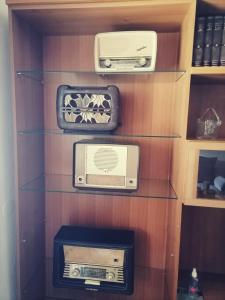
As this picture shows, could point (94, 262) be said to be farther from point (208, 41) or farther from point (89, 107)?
point (208, 41)

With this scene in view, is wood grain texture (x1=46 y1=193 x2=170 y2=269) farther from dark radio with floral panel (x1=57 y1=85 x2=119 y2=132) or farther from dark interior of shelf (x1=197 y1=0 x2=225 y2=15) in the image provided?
dark interior of shelf (x1=197 y1=0 x2=225 y2=15)

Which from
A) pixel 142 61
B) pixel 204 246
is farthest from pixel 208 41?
pixel 204 246

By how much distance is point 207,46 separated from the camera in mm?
1072

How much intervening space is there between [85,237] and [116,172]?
43 centimetres

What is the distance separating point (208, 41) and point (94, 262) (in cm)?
124

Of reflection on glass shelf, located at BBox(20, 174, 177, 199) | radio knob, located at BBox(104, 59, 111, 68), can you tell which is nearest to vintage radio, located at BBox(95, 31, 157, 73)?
radio knob, located at BBox(104, 59, 111, 68)

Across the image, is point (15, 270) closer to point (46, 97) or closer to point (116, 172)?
point (116, 172)

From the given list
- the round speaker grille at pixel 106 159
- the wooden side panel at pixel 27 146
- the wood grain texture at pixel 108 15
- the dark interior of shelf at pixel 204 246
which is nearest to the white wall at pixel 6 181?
the wooden side panel at pixel 27 146

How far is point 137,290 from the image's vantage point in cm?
156

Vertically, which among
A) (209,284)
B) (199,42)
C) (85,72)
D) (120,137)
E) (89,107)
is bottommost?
(209,284)

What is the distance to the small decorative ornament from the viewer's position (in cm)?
125

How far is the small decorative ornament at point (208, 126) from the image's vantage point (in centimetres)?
125

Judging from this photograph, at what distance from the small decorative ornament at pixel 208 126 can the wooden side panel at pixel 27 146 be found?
2.96 feet

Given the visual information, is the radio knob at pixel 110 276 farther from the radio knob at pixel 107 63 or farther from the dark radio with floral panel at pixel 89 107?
the radio knob at pixel 107 63
